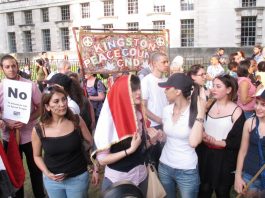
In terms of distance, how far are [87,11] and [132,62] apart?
31.5 meters

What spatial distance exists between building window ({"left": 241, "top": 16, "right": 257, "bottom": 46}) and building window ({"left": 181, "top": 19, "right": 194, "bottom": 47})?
465 cm

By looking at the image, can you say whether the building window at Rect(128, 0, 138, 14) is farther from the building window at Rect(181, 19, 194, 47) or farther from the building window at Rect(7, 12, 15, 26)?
the building window at Rect(7, 12, 15, 26)

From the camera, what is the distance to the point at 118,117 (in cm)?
261

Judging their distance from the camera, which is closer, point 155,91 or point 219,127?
point 219,127

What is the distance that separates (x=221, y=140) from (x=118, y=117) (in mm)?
1320

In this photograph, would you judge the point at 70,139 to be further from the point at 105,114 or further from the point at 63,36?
the point at 63,36

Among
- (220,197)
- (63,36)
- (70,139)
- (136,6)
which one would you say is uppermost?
(136,6)

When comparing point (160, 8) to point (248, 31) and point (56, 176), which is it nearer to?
point (248, 31)

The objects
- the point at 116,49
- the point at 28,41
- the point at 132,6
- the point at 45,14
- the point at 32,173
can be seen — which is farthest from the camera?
the point at 28,41

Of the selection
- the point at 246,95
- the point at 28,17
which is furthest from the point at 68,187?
the point at 28,17

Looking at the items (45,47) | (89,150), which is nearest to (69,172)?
(89,150)

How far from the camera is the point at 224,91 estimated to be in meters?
3.48

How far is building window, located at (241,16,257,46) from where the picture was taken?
27703 mm

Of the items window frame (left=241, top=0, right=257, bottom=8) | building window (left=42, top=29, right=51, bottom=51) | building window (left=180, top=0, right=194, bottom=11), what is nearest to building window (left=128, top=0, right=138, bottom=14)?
building window (left=180, top=0, right=194, bottom=11)
